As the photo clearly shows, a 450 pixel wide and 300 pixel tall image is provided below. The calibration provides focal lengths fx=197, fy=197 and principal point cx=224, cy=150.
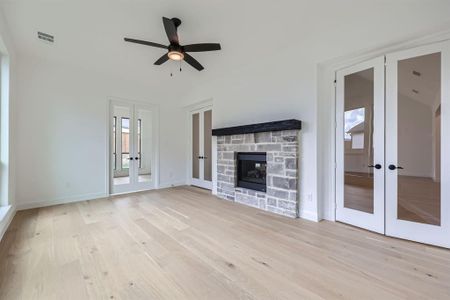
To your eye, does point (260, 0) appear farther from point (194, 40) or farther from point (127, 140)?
point (127, 140)

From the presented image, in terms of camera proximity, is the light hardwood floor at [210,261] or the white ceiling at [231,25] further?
the white ceiling at [231,25]

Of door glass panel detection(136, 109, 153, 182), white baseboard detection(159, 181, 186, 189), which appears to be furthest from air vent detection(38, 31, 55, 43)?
white baseboard detection(159, 181, 186, 189)

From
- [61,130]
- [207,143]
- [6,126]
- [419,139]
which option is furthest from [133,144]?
[419,139]

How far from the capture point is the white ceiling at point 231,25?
2.46 m

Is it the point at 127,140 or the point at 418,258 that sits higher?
the point at 127,140

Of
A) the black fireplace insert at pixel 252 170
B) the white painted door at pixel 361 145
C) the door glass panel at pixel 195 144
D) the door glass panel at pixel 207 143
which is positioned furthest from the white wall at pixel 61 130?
the white painted door at pixel 361 145

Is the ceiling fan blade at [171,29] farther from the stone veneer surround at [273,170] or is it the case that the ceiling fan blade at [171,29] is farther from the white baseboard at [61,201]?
the white baseboard at [61,201]

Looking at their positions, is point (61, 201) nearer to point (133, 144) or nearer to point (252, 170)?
point (133, 144)

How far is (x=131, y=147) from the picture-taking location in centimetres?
518

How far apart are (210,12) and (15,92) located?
12.4 feet

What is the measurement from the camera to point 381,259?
6.68 feet

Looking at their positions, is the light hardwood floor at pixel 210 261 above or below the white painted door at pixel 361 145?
below

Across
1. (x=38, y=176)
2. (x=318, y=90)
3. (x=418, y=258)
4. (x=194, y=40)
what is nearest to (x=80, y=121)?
(x=38, y=176)

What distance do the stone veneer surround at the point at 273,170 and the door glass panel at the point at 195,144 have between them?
1.72 meters
